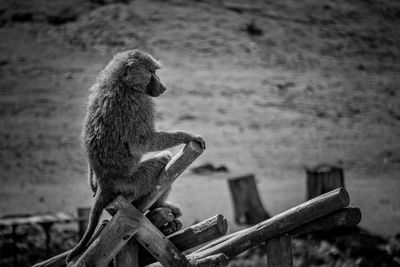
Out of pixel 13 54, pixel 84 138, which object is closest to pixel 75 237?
pixel 84 138

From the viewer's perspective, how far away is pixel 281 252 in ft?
15.0

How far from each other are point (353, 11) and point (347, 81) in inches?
136

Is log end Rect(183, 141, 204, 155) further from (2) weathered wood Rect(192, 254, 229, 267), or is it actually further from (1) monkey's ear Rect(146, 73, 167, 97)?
(2) weathered wood Rect(192, 254, 229, 267)

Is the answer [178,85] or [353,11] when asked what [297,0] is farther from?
[178,85]

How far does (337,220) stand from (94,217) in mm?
1872

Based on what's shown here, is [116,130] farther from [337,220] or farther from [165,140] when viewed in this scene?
[337,220]

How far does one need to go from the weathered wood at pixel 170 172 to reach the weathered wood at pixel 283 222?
24.7 inches

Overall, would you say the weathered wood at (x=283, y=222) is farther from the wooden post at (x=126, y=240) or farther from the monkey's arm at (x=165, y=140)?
the monkey's arm at (x=165, y=140)

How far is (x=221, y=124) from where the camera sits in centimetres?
1295

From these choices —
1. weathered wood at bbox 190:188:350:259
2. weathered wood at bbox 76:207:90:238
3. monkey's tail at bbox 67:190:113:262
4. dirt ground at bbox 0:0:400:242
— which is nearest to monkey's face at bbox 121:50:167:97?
monkey's tail at bbox 67:190:113:262

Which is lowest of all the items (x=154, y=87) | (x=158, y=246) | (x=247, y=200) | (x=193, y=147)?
(x=247, y=200)

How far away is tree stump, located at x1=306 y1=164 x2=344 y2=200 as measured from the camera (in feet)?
26.0

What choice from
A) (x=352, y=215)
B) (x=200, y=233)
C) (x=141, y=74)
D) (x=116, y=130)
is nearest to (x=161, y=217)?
(x=200, y=233)

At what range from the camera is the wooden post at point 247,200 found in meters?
8.38
